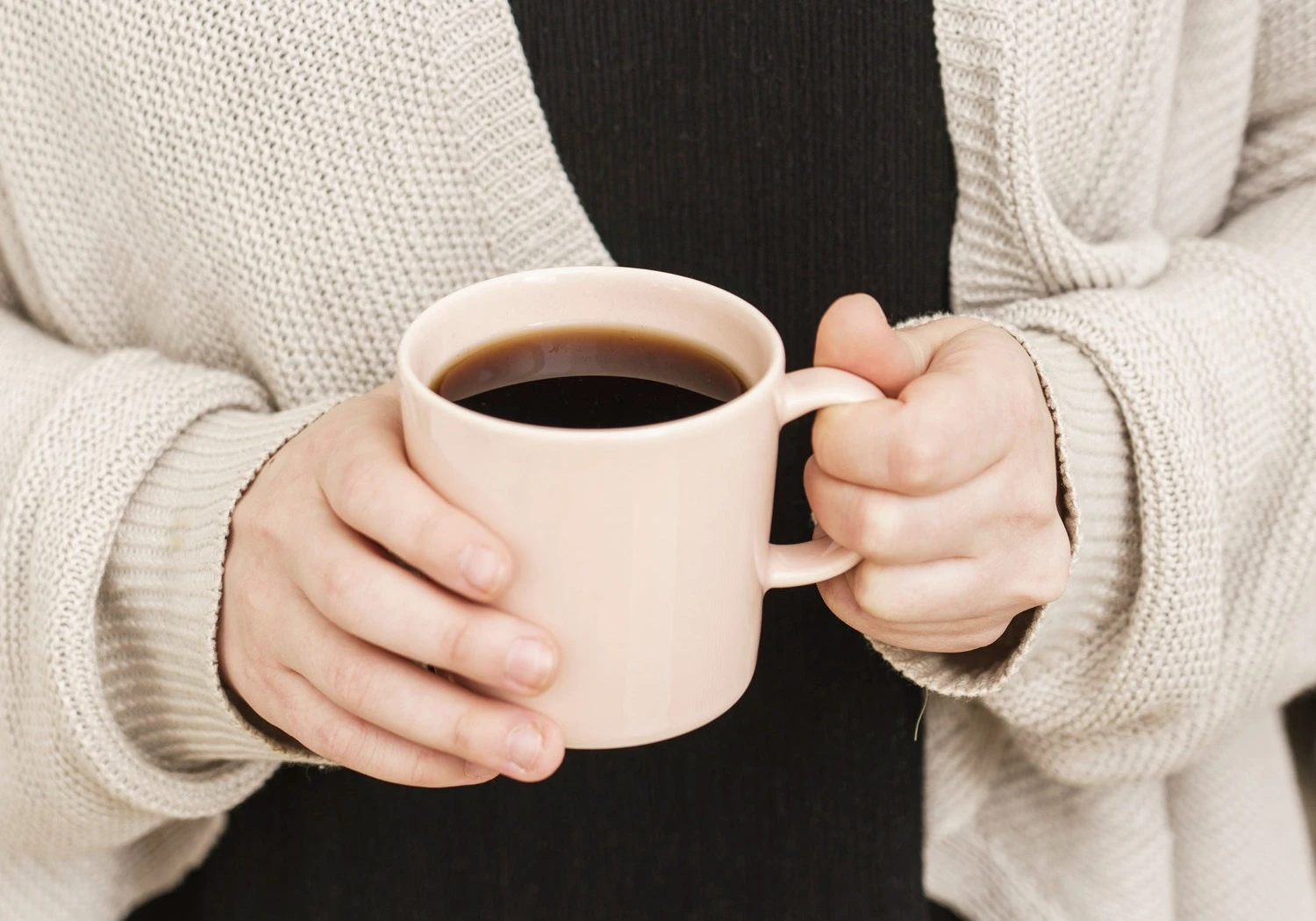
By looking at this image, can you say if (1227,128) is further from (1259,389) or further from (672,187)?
(672,187)

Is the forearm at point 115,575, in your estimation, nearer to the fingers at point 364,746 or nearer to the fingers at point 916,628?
the fingers at point 364,746

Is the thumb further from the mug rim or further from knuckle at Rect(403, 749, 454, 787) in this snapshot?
knuckle at Rect(403, 749, 454, 787)

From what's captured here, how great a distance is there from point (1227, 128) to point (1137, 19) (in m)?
0.15

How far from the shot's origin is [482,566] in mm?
381

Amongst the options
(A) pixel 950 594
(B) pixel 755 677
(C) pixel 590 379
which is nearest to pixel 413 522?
(C) pixel 590 379

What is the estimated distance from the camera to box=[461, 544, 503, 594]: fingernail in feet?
1.25

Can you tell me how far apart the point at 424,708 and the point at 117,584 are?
241 mm

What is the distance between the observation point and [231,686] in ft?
1.79

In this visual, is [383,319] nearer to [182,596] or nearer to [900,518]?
[182,596]

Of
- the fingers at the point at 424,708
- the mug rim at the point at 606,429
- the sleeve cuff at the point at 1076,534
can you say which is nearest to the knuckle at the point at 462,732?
the fingers at the point at 424,708

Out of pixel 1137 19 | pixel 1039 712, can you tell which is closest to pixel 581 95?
pixel 1137 19

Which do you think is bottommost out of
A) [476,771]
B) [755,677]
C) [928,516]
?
[755,677]

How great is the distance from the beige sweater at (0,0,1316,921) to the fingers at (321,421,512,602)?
0.45 feet

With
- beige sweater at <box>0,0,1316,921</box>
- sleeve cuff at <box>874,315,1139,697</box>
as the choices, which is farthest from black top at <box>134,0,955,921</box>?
sleeve cuff at <box>874,315,1139,697</box>
